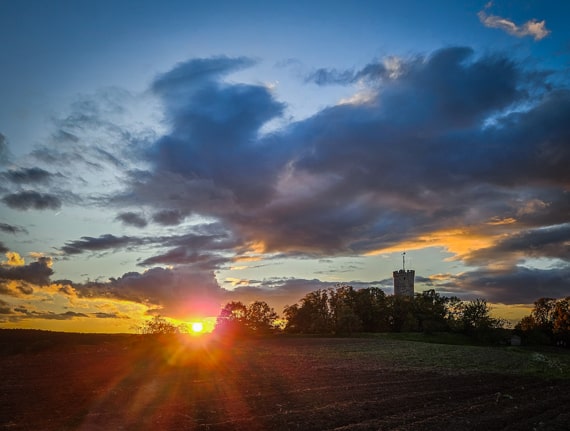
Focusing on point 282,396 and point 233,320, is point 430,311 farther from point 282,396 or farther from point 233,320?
point 282,396

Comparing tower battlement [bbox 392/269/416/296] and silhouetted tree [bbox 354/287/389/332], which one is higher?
tower battlement [bbox 392/269/416/296]

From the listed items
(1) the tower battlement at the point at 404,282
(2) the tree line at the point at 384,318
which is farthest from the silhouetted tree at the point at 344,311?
(1) the tower battlement at the point at 404,282

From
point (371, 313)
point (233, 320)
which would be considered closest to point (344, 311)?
point (371, 313)

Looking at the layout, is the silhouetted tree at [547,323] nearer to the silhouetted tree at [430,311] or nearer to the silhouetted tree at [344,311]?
the silhouetted tree at [430,311]

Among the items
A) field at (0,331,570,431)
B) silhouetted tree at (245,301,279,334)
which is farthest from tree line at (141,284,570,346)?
field at (0,331,570,431)

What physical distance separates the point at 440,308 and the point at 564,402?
4091 inches

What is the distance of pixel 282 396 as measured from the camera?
25.7 metres

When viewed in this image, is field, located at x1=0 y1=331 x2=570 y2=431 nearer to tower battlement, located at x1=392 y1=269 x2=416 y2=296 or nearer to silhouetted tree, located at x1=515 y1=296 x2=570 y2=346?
silhouetted tree, located at x1=515 y1=296 x2=570 y2=346

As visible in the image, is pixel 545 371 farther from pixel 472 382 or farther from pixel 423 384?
pixel 423 384

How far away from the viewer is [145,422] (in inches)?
775

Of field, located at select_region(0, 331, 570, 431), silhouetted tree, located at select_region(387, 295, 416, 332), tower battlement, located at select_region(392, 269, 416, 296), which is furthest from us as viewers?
tower battlement, located at select_region(392, 269, 416, 296)

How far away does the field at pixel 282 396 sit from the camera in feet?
63.4

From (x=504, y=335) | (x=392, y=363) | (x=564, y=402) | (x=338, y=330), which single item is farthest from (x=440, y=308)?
(x=564, y=402)

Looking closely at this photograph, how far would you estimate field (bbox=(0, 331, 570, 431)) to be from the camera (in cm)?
1933
